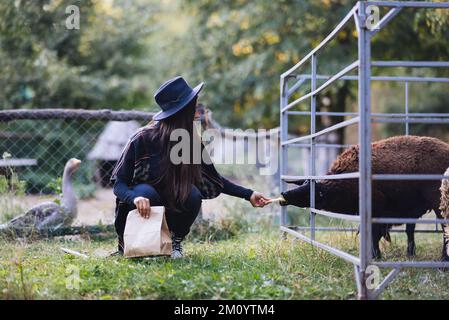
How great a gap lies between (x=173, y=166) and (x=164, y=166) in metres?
0.07

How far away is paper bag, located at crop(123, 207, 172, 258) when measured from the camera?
12.3ft

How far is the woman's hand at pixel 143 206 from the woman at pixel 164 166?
196mm

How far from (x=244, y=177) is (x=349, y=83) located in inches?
188

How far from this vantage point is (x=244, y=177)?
7930 mm

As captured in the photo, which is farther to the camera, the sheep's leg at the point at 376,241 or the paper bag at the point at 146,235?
the sheep's leg at the point at 376,241

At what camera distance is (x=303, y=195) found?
4.48 m

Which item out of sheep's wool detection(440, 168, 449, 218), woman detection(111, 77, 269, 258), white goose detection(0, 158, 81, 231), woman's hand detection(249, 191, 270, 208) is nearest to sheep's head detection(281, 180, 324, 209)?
woman's hand detection(249, 191, 270, 208)

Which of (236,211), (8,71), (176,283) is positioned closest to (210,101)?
(8,71)

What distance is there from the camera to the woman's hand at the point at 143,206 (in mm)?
3787

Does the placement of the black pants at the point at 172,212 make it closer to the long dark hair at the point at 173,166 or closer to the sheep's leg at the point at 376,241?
the long dark hair at the point at 173,166

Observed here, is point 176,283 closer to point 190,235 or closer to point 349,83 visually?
point 190,235

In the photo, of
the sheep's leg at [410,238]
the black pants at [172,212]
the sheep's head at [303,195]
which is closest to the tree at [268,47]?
the sheep's leg at [410,238]

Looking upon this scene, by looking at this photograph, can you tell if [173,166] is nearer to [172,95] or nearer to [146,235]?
[172,95]

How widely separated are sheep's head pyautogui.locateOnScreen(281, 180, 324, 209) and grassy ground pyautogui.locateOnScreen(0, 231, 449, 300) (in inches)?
14.8
